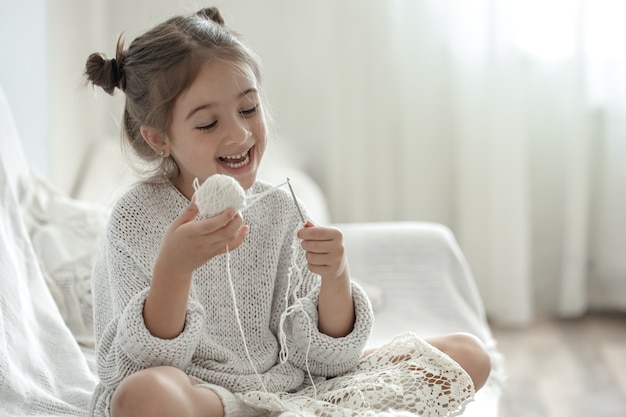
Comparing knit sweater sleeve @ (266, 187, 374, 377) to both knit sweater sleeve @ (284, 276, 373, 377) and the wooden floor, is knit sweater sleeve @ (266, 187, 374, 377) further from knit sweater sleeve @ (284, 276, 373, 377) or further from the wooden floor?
the wooden floor

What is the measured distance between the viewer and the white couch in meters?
1.42

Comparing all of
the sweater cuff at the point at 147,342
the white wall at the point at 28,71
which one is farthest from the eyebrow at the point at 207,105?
the white wall at the point at 28,71

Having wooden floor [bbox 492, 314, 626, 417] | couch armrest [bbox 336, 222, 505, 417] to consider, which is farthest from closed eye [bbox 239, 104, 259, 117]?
wooden floor [bbox 492, 314, 626, 417]

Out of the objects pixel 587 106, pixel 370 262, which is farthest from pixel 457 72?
pixel 370 262

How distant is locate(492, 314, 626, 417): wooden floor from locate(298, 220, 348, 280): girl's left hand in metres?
1.04

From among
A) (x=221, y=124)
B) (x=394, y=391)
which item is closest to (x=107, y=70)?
(x=221, y=124)

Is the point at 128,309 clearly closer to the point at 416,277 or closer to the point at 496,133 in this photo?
the point at 416,277

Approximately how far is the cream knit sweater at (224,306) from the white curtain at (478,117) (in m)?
1.43

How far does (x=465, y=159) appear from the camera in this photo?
114 inches

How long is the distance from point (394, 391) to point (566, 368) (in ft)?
4.49

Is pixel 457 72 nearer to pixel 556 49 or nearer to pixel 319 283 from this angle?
pixel 556 49

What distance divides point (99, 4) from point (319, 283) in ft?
5.63

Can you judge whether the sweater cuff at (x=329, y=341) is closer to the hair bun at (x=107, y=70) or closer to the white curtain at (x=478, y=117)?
the hair bun at (x=107, y=70)

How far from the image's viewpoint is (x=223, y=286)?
4.68ft
